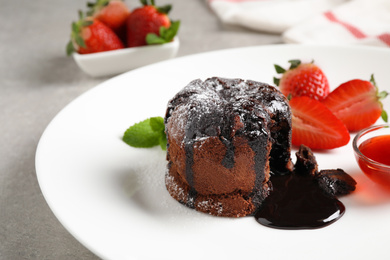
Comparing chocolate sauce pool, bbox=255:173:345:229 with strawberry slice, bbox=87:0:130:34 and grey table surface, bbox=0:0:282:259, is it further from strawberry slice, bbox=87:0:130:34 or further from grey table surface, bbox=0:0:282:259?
strawberry slice, bbox=87:0:130:34

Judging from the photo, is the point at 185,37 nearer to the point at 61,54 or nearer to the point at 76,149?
the point at 61,54

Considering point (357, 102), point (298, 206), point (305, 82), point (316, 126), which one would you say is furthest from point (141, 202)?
point (357, 102)

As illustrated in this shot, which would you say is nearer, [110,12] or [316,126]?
[316,126]

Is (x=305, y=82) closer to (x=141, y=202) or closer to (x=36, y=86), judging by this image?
(x=141, y=202)

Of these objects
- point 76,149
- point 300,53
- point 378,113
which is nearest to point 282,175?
point 378,113

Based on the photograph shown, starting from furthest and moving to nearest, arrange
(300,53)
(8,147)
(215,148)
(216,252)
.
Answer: (300,53), (8,147), (215,148), (216,252)

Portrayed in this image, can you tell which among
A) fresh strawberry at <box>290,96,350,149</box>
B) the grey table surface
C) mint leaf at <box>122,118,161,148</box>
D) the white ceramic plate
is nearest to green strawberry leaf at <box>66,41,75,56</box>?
the grey table surface
